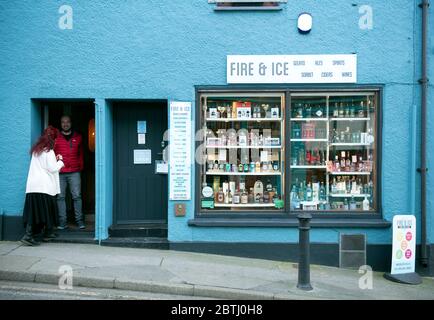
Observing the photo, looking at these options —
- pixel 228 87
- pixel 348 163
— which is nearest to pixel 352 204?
pixel 348 163

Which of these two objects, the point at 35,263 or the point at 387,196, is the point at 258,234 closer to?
the point at 387,196

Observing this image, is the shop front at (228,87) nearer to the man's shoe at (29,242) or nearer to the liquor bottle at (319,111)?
the liquor bottle at (319,111)

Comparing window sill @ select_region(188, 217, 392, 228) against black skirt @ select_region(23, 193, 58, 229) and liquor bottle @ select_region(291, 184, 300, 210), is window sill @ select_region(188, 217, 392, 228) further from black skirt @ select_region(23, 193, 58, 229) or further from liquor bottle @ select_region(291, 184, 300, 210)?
black skirt @ select_region(23, 193, 58, 229)

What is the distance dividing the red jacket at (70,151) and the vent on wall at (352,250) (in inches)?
199

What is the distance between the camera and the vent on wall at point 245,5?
8820 millimetres

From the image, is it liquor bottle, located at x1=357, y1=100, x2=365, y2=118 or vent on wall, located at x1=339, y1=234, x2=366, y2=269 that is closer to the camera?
vent on wall, located at x1=339, y1=234, x2=366, y2=269

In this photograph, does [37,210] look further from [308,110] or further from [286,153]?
[308,110]

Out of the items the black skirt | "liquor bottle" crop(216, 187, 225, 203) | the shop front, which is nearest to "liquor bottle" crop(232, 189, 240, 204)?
"liquor bottle" crop(216, 187, 225, 203)

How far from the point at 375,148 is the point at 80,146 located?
5514 millimetres

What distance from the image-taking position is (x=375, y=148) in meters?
9.04

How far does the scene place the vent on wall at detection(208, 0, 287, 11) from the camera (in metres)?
8.82

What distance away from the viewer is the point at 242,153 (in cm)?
945

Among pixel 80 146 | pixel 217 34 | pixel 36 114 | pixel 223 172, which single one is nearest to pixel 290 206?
pixel 223 172

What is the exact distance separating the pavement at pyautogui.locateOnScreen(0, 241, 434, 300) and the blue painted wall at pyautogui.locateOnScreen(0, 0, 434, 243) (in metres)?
0.69
